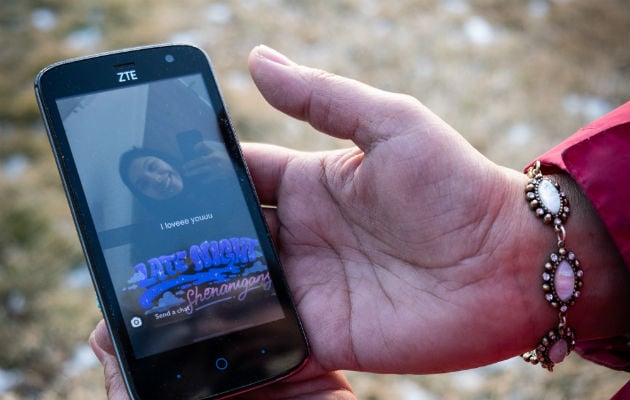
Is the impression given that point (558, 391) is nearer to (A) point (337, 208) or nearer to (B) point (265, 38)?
(A) point (337, 208)

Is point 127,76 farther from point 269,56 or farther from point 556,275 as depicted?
point 556,275

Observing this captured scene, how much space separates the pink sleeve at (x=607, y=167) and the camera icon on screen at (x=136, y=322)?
852mm

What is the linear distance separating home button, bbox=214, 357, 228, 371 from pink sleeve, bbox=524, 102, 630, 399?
72 centimetres

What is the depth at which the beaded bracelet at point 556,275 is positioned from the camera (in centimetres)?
132

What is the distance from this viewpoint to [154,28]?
2.84m

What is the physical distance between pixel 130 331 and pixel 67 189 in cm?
30

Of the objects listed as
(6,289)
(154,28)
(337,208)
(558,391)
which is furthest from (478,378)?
(154,28)

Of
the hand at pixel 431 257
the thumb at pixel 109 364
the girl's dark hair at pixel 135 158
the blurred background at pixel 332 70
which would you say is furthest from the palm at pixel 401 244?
the blurred background at pixel 332 70

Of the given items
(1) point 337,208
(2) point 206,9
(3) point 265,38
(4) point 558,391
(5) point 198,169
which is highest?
(2) point 206,9

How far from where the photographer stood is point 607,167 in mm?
1310

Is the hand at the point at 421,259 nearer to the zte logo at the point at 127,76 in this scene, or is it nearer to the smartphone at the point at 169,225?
the smartphone at the point at 169,225

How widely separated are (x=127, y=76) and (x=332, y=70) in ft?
4.52

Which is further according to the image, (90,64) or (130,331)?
(90,64)

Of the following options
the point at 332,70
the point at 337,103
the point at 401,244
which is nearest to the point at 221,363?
the point at 401,244
